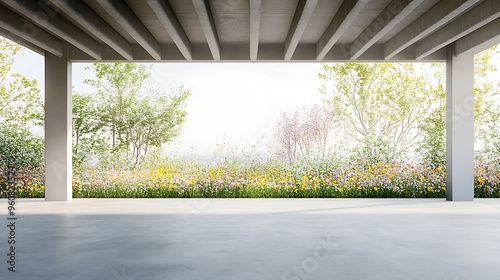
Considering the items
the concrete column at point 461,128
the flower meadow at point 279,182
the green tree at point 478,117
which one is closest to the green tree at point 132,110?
the flower meadow at point 279,182

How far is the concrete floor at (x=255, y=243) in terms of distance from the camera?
4.09 metres

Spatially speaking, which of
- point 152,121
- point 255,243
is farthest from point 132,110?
point 255,243

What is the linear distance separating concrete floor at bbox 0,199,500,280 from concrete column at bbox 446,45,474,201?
156cm

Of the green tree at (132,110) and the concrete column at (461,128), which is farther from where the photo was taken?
the green tree at (132,110)

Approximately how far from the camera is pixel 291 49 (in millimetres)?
10078

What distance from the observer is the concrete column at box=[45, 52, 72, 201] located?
11.0 meters

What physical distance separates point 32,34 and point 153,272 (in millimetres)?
6540

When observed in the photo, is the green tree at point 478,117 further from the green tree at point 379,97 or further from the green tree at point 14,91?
the green tree at point 14,91

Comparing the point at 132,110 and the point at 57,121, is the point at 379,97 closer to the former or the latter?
the point at 132,110

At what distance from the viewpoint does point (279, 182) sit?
1258 cm

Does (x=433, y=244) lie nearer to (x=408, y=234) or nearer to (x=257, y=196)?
(x=408, y=234)

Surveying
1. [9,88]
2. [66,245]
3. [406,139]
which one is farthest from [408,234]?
[9,88]

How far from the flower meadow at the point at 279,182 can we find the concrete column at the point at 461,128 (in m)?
1.34

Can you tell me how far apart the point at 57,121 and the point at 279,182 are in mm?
5612
